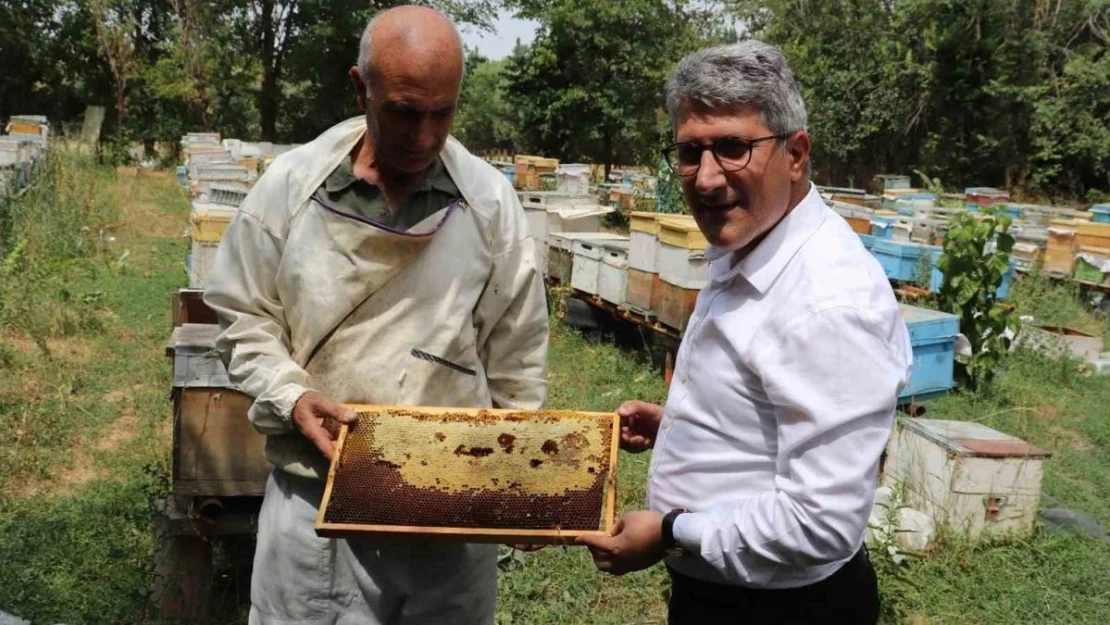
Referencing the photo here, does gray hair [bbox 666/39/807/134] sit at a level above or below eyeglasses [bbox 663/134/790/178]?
above

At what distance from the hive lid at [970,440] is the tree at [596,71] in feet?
A: 67.2

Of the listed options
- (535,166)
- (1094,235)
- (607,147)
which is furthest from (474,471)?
(607,147)

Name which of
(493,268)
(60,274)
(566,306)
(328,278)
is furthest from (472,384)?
(60,274)

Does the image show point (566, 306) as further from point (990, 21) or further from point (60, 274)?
point (990, 21)

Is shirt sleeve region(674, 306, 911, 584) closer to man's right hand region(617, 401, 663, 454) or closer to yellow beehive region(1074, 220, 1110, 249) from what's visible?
man's right hand region(617, 401, 663, 454)

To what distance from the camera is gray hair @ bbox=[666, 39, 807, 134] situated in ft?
5.21

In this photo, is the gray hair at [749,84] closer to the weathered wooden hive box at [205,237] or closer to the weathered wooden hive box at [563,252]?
the weathered wooden hive box at [205,237]

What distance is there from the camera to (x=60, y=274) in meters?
9.20

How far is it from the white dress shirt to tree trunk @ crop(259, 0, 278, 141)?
94.2ft

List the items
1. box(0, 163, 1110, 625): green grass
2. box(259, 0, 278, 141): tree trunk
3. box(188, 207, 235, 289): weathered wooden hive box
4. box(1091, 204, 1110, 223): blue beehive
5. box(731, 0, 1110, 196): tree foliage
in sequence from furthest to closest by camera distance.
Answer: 1. box(259, 0, 278, 141): tree trunk
2. box(731, 0, 1110, 196): tree foliage
3. box(1091, 204, 1110, 223): blue beehive
4. box(188, 207, 235, 289): weathered wooden hive box
5. box(0, 163, 1110, 625): green grass

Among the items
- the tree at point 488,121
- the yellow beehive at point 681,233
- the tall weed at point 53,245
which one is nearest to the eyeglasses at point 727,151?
the yellow beehive at point 681,233

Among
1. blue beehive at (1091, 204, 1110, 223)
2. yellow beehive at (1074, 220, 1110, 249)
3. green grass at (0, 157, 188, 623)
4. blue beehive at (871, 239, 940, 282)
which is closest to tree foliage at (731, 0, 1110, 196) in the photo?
blue beehive at (1091, 204, 1110, 223)

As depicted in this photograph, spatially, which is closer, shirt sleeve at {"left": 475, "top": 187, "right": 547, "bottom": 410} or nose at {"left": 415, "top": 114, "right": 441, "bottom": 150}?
nose at {"left": 415, "top": 114, "right": 441, "bottom": 150}

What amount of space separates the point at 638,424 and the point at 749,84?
2.94 feet
